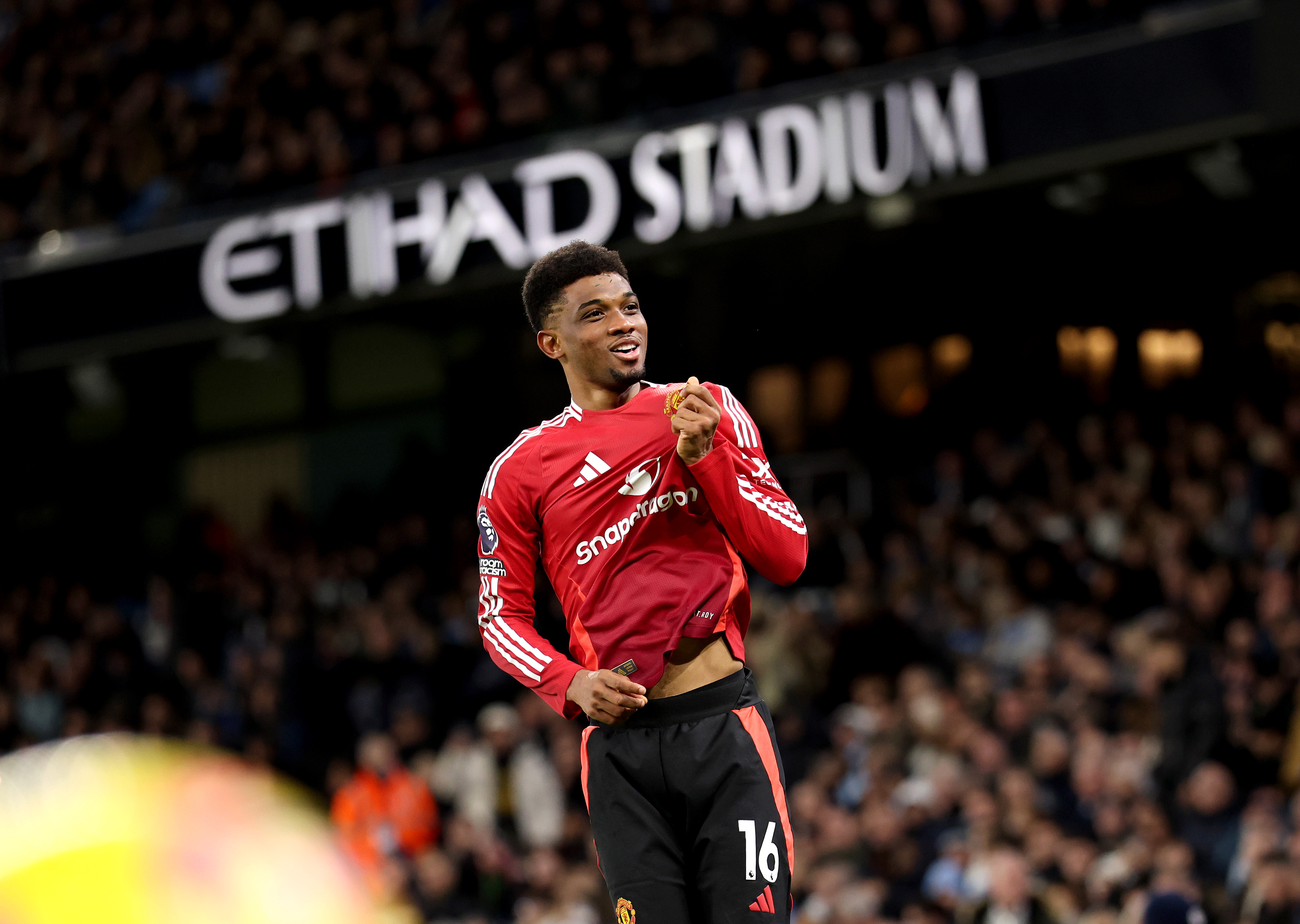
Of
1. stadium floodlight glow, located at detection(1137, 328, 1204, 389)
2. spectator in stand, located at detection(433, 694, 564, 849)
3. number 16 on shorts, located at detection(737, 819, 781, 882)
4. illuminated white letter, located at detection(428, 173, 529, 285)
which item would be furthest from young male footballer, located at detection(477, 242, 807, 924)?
stadium floodlight glow, located at detection(1137, 328, 1204, 389)

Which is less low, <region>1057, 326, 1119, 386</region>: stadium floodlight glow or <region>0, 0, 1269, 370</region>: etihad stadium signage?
<region>0, 0, 1269, 370</region>: etihad stadium signage

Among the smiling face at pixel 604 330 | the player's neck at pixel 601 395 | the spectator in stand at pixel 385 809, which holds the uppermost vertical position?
the smiling face at pixel 604 330

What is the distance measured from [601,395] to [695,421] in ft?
1.68

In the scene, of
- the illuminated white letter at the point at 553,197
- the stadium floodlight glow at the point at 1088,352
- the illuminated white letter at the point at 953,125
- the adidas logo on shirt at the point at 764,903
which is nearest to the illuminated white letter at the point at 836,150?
the illuminated white letter at the point at 953,125

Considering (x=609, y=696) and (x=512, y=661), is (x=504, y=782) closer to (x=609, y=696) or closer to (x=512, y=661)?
(x=512, y=661)

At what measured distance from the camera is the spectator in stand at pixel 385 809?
1395 centimetres

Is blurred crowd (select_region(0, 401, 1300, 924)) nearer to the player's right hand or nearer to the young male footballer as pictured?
the young male footballer

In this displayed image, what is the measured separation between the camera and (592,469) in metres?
4.37

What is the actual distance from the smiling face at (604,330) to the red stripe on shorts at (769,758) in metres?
0.94

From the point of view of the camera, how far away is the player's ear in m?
4.45

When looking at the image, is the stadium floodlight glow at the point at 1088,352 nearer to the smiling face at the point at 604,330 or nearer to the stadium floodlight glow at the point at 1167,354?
the stadium floodlight glow at the point at 1167,354

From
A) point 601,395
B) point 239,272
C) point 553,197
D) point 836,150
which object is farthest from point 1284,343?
point 601,395

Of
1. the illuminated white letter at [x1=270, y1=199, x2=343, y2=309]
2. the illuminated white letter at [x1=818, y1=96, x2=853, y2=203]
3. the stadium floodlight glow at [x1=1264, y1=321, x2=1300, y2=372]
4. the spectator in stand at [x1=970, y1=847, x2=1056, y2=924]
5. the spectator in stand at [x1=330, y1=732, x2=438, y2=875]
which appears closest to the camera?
the spectator in stand at [x1=970, y1=847, x2=1056, y2=924]

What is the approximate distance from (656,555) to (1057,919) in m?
6.83
